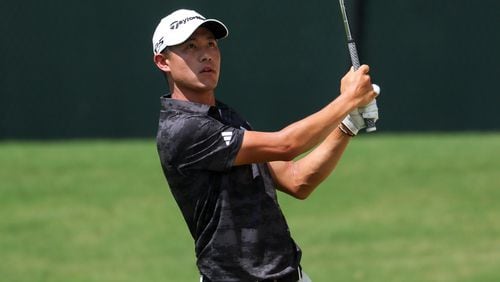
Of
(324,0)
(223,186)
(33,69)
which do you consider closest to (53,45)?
(33,69)

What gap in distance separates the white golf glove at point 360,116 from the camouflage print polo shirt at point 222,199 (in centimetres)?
49

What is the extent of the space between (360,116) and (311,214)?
238 inches

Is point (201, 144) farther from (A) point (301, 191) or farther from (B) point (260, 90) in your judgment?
(B) point (260, 90)

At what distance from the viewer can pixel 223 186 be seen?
4.98 m

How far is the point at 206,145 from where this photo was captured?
4.96m

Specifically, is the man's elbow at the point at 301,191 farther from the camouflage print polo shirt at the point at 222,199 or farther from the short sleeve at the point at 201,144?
the short sleeve at the point at 201,144

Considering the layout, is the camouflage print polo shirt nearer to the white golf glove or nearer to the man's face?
the man's face

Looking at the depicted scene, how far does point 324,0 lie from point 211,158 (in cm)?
780

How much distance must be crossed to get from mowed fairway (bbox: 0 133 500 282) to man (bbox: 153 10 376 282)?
434cm

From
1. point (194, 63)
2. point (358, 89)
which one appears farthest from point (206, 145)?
point (358, 89)

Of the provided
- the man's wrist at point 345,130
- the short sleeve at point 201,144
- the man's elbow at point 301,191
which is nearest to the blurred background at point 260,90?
the man's elbow at point 301,191

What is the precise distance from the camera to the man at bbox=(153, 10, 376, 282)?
491 cm

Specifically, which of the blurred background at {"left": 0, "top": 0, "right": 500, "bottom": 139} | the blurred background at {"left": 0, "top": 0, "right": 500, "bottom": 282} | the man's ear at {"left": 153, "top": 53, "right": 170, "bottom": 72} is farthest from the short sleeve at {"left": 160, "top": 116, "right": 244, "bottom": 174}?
the blurred background at {"left": 0, "top": 0, "right": 500, "bottom": 139}

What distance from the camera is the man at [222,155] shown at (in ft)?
16.1
